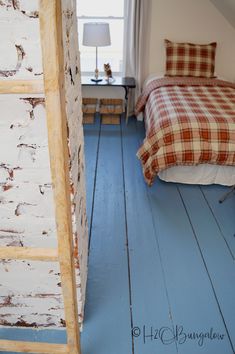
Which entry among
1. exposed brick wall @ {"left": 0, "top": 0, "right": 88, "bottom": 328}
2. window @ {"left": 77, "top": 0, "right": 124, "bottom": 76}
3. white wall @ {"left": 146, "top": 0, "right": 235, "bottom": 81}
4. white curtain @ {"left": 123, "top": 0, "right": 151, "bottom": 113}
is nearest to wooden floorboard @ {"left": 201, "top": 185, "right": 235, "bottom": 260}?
exposed brick wall @ {"left": 0, "top": 0, "right": 88, "bottom": 328}

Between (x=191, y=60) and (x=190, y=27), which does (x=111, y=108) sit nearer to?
(x=191, y=60)

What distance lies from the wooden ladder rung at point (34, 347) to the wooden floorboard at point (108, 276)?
0.20 meters

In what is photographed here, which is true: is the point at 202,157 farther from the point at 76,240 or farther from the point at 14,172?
the point at 14,172

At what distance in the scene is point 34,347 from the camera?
1436 mm

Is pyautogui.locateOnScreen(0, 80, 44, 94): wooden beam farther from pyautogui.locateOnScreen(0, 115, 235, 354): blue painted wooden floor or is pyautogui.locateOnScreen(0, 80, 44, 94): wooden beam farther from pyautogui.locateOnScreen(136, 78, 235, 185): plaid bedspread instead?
pyautogui.locateOnScreen(136, 78, 235, 185): plaid bedspread

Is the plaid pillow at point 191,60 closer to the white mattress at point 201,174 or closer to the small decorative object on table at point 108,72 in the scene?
the small decorative object on table at point 108,72

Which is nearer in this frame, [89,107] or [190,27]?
[190,27]

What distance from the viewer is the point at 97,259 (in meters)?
2.13

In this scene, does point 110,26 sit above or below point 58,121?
above

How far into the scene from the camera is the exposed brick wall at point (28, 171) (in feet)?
3.22

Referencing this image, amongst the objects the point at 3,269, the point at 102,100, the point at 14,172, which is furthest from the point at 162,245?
the point at 102,100

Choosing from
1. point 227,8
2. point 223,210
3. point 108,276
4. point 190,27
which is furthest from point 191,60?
point 108,276

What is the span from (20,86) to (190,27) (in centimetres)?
380

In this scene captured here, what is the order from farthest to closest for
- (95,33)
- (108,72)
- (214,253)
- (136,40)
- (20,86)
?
(108,72), (136,40), (95,33), (214,253), (20,86)
